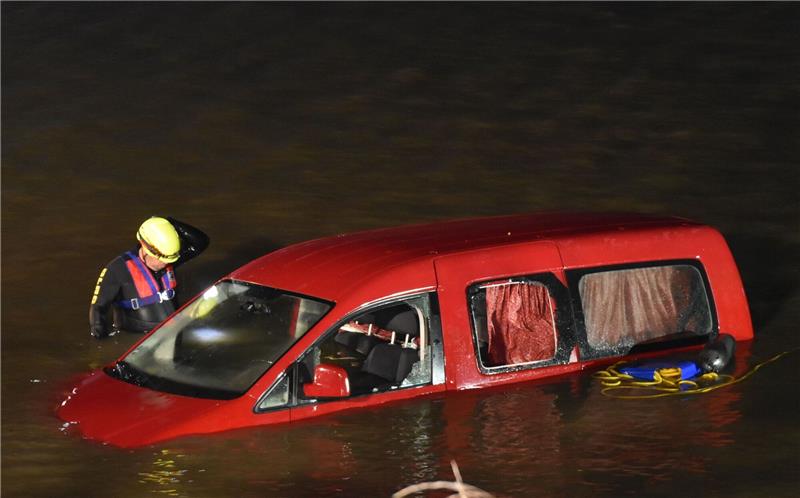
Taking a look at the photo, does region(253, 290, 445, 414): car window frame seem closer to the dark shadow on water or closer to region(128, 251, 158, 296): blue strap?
region(128, 251, 158, 296): blue strap

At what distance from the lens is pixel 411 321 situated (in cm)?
903

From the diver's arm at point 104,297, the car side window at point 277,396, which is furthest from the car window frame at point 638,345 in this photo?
the diver's arm at point 104,297

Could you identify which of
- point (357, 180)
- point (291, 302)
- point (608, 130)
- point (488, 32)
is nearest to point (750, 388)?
point (291, 302)

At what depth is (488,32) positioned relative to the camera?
76.0ft

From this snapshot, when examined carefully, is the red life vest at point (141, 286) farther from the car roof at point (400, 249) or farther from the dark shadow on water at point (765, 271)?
the dark shadow on water at point (765, 271)

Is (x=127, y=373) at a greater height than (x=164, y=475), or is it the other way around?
(x=127, y=373)

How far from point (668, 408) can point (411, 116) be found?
10976 mm

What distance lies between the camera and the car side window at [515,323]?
9227 millimetres

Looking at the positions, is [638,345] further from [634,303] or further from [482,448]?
[482,448]

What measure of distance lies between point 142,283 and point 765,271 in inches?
241

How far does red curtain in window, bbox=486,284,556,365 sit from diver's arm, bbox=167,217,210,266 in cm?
261

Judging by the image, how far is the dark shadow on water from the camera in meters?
12.3

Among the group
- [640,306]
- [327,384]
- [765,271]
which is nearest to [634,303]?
[640,306]

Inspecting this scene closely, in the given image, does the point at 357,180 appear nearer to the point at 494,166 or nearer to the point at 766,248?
the point at 494,166
